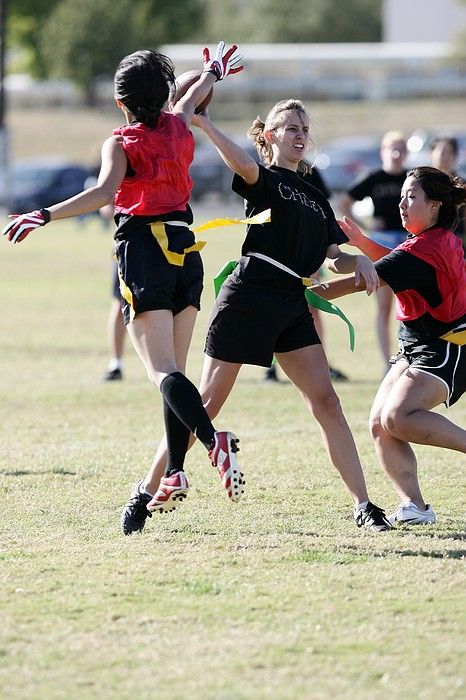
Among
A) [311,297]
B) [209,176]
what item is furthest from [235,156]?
[209,176]

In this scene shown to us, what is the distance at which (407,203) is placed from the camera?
5895 millimetres

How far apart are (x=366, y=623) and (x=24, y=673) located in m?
1.24

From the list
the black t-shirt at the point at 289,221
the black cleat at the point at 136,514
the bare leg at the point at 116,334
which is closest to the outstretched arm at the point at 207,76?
the black t-shirt at the point at 289,221

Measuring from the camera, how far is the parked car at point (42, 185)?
3506cm

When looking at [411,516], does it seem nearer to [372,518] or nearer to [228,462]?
[372,518]

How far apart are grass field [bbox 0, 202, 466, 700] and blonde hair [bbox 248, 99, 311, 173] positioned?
1753 millimetres

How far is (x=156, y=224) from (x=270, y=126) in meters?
0.76

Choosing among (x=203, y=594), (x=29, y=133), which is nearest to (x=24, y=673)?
(x=203, y=594)

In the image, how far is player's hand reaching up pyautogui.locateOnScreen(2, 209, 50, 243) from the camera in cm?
531

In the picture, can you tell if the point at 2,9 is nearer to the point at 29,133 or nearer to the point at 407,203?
the point at 29,133

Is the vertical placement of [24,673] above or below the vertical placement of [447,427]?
below

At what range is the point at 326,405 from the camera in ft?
19.5

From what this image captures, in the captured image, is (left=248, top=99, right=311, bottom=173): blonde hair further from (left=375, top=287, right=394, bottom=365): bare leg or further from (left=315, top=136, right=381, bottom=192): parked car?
(left=315, top=136, right=381, bottom=192): parked car

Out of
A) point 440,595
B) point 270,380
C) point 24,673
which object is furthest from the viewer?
point 270,380
